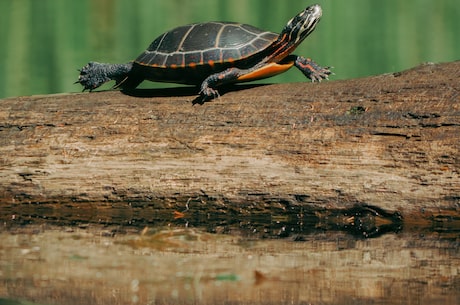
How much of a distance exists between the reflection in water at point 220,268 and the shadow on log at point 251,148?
0.28 m

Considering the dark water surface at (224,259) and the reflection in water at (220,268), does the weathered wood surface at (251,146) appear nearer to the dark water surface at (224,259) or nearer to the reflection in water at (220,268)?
the dark water surface at (224,259)

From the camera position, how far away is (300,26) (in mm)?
4672

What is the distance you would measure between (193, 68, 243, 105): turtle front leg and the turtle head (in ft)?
1.30

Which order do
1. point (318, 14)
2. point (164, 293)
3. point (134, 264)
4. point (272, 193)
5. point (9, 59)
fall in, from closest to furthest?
point (164, 293) → point (134, 264) → point (272, 193) → point (318, 14) → point (9, 59)

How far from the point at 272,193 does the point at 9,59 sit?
337 inches

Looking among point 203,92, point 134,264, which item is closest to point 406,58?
point 203,92

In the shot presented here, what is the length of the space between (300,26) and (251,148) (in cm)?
116

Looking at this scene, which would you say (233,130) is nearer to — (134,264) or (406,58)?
(134,264)

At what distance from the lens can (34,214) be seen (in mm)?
4207

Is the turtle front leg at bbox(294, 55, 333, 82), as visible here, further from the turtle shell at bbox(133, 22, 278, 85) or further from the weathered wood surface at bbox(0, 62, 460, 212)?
the weathered wood surface at bbox(0, 62, 460, 212)

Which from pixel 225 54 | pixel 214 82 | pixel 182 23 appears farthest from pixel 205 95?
pixel 182 23

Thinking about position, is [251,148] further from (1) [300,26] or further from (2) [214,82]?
(1) [300,26]

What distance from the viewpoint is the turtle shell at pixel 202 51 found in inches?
177

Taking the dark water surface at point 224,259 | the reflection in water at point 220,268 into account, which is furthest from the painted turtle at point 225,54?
the reflection in water at point 220,268
